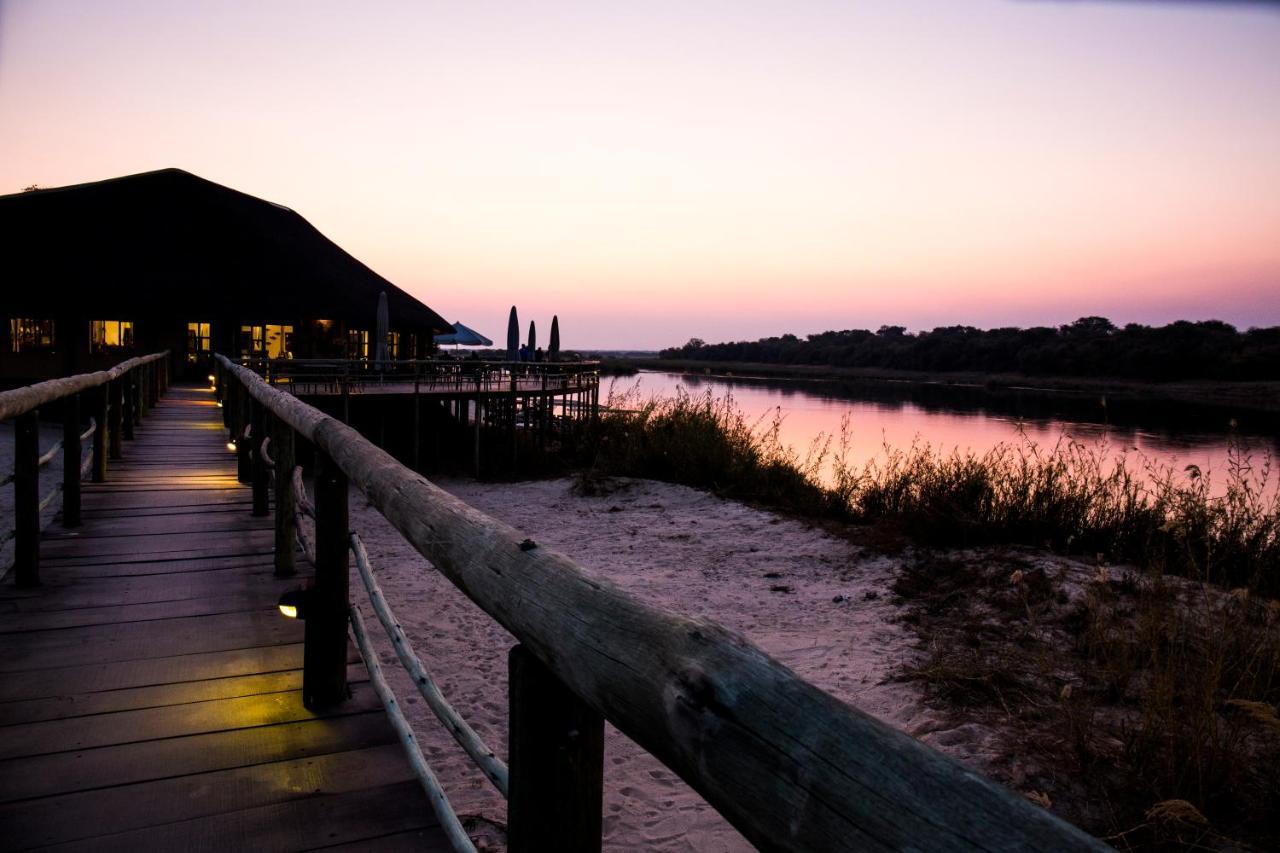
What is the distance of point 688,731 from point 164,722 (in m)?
2.47

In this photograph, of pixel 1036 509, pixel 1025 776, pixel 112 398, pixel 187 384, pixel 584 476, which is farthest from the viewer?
pixel 187 384

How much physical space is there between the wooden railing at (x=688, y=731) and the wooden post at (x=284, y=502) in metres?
2.43

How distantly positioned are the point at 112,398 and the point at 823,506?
29.7ft

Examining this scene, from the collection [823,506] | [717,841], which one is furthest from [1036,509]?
[717,841]

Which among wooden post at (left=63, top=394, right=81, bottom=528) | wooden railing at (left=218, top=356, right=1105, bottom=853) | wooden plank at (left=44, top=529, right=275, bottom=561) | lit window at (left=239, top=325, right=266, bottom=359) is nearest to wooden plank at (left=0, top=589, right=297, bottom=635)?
wooden plank at (left=44, top=529, right=275, bottom=561)

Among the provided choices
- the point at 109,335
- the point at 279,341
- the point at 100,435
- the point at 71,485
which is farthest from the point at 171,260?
the point at 71,485

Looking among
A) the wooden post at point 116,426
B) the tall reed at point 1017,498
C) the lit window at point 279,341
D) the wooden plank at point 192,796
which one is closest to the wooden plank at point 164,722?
the wooden plank at point 192,796

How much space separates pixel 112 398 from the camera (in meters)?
7.57

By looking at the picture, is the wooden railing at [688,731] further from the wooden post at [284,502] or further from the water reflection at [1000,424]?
the water reflection at [1000,424]

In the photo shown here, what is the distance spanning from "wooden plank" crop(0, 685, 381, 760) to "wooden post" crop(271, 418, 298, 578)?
140 cm

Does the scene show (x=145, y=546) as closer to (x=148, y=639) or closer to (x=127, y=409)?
(x=148, y=639)

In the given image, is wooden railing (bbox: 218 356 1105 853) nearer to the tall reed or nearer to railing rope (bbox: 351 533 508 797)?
railing rope (bbox: 351 533 508 797)

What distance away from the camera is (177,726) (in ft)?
8.21

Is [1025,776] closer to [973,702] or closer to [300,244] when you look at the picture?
[973,702]
